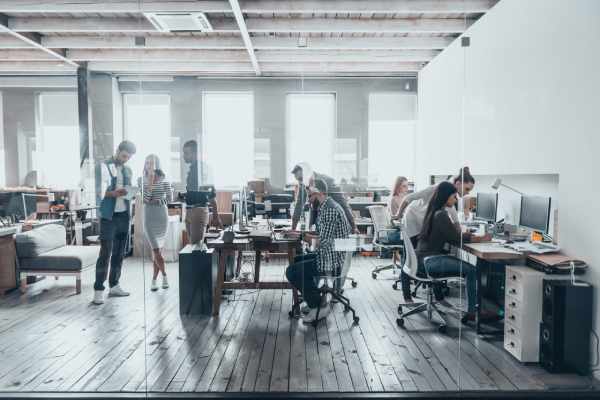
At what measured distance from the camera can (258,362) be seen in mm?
3094

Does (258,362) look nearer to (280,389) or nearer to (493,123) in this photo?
(280,389)

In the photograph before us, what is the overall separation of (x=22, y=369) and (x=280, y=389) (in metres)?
2.04

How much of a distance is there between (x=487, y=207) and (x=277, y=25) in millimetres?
3128

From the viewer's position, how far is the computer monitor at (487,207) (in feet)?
13.2

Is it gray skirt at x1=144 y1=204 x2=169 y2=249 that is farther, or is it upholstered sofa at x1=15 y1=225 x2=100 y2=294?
upholstered sofa at x1=15 y1=225 x2=100 y2=294

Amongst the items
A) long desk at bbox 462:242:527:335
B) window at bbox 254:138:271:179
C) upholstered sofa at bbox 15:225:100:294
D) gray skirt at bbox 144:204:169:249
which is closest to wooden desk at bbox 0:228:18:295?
upholstered sofa at bbox 15:225:100:294

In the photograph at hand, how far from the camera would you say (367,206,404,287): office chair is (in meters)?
3.48

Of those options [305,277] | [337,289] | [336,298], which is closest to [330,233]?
[305,277]

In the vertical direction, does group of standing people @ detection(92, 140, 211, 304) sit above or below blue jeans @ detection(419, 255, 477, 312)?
above

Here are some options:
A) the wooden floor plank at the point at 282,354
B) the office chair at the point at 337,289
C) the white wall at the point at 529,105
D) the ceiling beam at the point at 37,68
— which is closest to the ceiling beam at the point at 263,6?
the white wall at the point at 529,105

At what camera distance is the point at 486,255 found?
339 cm

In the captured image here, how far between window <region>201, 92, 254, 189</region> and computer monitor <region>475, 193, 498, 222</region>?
241 cm

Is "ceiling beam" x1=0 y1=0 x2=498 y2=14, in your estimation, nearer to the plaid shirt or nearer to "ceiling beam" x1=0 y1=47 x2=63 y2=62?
"ceiling beam" x1=0 y1=47 x2=63 y2=62

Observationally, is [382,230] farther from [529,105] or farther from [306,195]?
[529,105]
